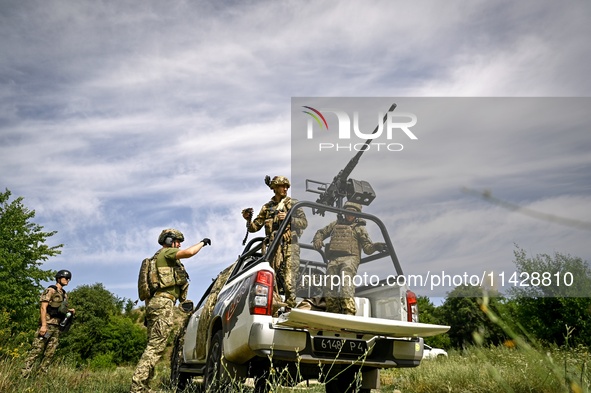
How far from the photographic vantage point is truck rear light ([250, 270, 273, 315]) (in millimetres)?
5023

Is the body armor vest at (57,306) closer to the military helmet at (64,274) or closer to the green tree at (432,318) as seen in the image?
the military helmet at (64,274)

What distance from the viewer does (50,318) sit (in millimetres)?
11328

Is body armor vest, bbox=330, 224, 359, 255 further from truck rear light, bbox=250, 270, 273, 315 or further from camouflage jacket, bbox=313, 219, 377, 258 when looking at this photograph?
truck rear light, bbox=250, 270, 273, 315

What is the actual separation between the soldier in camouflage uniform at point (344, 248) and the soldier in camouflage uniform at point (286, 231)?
0.49 m

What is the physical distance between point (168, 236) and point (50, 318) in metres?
5.56

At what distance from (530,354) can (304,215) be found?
528 centimetres

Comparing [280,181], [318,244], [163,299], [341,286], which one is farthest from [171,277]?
[341,286]

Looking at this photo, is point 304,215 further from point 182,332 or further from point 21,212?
point 21,212

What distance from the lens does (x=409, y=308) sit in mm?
5914

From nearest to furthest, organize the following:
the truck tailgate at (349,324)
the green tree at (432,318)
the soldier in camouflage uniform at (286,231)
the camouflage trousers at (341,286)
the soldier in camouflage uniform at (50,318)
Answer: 1. the truck tailgate at (349,324)
2. the camouflage trousers at (341,286)
3. the soldier in camouflage uniform at (286,231)
4. the soldier in camouflage uniform at (50,318)
5. the green tree at (432,318)

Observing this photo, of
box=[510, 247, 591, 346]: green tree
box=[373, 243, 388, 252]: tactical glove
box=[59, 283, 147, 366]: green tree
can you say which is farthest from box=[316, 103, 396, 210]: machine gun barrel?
box=[59, 283, 147, 366]: green tree

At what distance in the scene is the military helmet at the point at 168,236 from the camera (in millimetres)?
7293

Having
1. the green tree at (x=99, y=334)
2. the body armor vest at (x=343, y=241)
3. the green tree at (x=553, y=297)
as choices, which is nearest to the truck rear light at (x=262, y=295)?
the body armor vest at (x=343, y=241)

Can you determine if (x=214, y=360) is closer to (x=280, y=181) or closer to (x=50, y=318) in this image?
(x=280, y=181)
